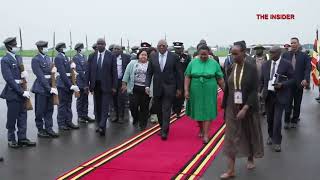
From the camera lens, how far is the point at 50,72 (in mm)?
10109

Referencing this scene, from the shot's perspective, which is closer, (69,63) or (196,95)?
(196,95)

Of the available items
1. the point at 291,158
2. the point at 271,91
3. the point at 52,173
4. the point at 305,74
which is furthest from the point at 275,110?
the point at 52,173

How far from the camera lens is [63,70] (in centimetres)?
1077

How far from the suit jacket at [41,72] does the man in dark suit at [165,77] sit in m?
2.25

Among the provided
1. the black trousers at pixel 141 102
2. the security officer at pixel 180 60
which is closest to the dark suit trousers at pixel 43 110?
the black trousers at pixel 141 102

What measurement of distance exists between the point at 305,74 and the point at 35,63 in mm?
6367

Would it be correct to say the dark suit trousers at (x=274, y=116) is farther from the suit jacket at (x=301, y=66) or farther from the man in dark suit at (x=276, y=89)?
the suit jacket at (x=301, y=66)

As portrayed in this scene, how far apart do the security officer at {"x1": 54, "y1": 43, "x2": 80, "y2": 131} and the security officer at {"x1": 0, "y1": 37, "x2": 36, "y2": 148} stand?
1640 millimetres

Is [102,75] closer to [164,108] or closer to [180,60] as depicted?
[164,108]

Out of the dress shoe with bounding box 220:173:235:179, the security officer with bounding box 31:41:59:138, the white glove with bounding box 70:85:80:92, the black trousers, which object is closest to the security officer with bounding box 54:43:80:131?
the white glove with bounding box 70:85:80:92

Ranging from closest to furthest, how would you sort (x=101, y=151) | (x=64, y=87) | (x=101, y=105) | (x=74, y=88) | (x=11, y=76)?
(x=101, y=151) → (x=11, y=76) → (x=101, y=105) → (x=74, y=88) → (x=64, y=87)

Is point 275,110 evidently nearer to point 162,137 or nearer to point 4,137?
point 162,137

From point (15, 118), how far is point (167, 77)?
325 cm

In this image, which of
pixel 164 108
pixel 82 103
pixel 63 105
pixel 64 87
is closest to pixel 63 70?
pixel 64 87
